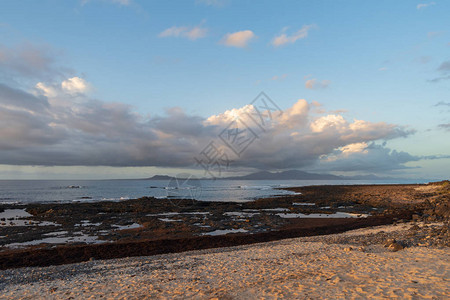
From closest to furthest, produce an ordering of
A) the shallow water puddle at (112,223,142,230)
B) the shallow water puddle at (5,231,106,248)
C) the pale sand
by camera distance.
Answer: the pale sand, the shallow water puddle at (5,231,106,248), the shallow water puddle at (112,223,142,230)

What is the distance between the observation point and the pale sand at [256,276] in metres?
9.06

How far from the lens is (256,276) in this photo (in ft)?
36.6

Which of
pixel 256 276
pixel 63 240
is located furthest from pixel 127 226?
pixel 256 276

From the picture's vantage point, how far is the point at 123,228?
96.0 feet

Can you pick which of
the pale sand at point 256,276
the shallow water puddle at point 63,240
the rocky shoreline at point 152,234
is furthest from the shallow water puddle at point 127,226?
the pale sand at point 256,276

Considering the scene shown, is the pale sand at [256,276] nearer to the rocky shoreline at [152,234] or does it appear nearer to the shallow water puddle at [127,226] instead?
the rocky shoreline at [152,234]

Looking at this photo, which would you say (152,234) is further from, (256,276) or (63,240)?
(256,276)

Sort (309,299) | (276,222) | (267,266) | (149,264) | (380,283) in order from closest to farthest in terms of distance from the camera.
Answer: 1. (309,299)
2. (380,283)
3. (267,266)
4. (149,264)
5. (276,222)

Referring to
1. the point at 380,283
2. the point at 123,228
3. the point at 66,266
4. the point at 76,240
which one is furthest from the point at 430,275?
the point at 123,228

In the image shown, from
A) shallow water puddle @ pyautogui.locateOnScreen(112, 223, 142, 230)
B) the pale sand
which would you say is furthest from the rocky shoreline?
the pale sand

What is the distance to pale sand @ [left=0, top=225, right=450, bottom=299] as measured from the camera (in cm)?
→ 906

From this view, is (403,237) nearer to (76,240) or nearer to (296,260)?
(296,260)

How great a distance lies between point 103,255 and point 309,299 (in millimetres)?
14113

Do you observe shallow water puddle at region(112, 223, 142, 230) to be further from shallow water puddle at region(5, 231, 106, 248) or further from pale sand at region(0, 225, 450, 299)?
pale sand at region(0, 225, 450, 299)
